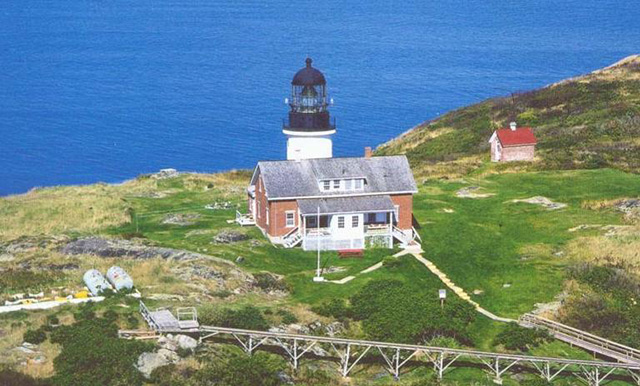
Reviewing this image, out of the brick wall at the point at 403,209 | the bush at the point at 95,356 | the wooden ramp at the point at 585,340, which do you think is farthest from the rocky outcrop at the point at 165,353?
the brick wall at the point at 403,209

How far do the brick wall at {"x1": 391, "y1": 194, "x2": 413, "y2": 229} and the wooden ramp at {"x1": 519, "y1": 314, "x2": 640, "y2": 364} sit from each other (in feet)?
45.2

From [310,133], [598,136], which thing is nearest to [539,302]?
[310,133]

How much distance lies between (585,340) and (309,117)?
77.5 feet

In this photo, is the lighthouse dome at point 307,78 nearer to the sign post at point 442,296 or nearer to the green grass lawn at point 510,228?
the green grass lawn at point 510,228

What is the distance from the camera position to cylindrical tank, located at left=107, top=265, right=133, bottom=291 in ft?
148

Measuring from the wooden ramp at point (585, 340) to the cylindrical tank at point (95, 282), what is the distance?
19255 millimetres

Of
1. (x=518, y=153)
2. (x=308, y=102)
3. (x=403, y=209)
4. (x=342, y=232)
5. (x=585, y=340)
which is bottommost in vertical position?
(x=585, y=340)

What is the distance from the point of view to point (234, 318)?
42.6 m

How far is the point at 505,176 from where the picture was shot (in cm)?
7475

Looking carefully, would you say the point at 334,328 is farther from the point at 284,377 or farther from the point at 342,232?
the point at 342,232

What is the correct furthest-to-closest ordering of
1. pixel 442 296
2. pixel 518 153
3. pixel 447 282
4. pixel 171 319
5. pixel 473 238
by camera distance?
1. pixel 518 153
2. pixel 473 238
3. pixel 447 282
4. pixel 442 296
5. pixel 171 319

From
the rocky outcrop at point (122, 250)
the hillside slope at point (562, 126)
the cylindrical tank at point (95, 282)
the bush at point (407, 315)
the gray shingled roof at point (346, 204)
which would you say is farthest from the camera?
the hillside slope at point (562, 126)

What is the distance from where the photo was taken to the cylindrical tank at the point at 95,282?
44844mm

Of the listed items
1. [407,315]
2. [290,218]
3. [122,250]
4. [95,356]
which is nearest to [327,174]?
[290,218]
